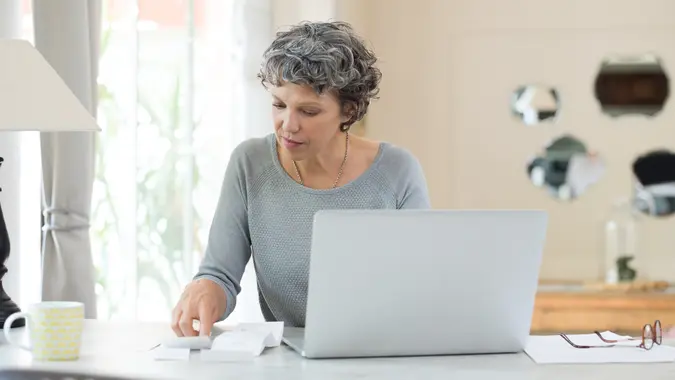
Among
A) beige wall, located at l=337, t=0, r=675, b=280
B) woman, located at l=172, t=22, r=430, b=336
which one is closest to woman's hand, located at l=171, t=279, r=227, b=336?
woman, located at l=172, t=22, r=430, b=336

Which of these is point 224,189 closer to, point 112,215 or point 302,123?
point 302,123

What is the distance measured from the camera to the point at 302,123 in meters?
2.04

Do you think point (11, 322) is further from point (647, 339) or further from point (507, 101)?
point (507, 101)

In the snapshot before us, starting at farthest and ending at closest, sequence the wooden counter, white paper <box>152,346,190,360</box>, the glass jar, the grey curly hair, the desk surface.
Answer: the glass jar
the wooden counter
the grey curly hair
white paper <box>152,346,190,360</box>
the desk surface

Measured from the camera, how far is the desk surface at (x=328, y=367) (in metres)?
1.45

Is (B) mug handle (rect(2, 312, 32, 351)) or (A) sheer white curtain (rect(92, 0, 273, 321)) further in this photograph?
(A) sheer white curtain (rect(92, 0, 273, 321))

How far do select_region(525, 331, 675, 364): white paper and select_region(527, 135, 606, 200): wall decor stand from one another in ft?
9.16

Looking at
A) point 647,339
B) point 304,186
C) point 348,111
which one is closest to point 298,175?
point 304,186

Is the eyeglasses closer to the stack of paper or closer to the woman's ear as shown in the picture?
the stack of paper

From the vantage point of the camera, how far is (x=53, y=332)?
5.08 ft

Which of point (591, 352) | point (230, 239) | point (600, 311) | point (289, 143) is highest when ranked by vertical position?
point (289, 143)

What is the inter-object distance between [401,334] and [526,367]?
0.19 m

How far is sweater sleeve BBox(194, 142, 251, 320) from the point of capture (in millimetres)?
2051

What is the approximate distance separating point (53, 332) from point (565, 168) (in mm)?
3328
